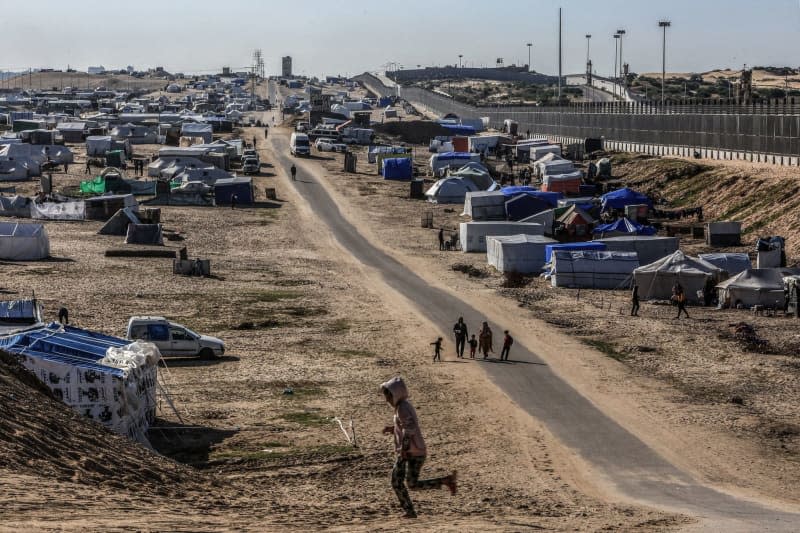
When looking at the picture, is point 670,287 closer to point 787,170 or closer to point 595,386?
point 595,386

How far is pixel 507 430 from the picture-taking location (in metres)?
24.1

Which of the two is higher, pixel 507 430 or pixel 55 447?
pixel 55 447

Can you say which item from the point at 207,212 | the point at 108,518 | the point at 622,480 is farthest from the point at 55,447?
the point at 207,212

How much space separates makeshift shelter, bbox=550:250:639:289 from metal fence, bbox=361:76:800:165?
28098mm

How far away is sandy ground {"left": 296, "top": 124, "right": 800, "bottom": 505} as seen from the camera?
22547mm

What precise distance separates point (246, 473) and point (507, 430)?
573cm

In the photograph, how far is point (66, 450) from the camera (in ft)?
54.6

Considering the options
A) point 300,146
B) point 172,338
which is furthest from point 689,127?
point 172,338

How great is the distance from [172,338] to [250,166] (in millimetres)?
59190

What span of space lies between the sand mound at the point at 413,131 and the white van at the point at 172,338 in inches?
3972

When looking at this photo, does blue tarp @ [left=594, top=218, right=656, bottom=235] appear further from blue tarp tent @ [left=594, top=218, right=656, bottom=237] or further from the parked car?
the parked car

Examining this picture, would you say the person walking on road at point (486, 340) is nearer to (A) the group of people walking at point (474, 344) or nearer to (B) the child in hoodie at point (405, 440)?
(A) the group of people walking at point (474, 344)

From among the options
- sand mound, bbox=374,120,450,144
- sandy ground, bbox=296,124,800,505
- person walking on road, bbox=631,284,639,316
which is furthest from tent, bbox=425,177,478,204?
sand mound, bbox=374,120,450,144

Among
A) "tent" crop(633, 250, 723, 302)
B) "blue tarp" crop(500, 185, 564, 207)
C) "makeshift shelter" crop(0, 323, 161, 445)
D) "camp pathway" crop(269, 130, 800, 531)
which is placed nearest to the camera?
"camp pathway" crop(269, 130, 800, 531)
